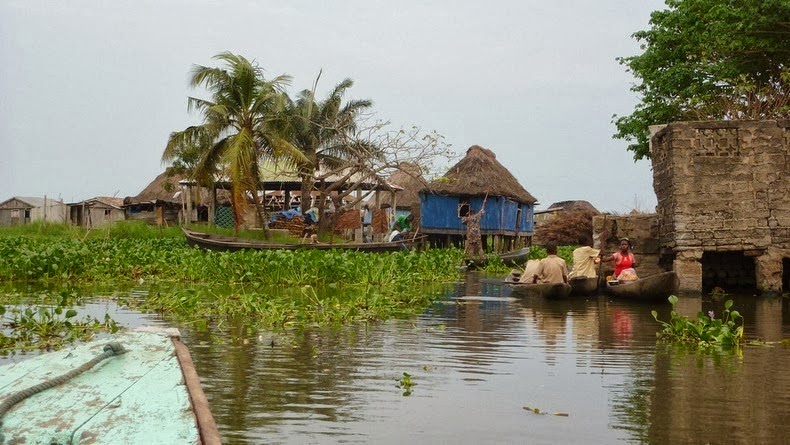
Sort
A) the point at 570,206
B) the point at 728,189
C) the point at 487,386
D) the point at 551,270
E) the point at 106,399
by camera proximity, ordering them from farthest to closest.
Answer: the point at 570,206
the point at 728,189
the point at 551,270
the point at 487,386
the point at 106,399

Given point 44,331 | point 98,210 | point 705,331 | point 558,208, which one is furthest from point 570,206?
point 44,331

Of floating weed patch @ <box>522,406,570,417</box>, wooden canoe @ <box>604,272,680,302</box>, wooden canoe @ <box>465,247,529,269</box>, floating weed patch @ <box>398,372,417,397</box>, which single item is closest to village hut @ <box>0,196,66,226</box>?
wooden canoe @ <box>465,247,529,269</box>

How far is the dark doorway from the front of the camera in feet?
59.6

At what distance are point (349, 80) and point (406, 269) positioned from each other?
17028 mm

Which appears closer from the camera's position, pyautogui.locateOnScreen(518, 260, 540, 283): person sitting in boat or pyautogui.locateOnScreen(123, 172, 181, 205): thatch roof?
pyautogui.locateOnScreen(518, 260, 540, 283): person sitting in boat

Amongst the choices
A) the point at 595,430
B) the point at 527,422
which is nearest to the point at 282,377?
the point at 527,422

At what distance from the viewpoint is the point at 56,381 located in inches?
135

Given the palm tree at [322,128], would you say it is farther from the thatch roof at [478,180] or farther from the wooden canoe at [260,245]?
the wooden canoe at [260,245]

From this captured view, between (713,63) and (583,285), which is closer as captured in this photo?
(583,285)

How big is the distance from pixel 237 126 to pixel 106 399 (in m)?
25.2

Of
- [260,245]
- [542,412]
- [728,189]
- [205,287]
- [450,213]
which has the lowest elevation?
[542,412]

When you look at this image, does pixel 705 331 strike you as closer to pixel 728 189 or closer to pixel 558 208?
pixel 728 189

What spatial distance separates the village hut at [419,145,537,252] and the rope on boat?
1132 inches

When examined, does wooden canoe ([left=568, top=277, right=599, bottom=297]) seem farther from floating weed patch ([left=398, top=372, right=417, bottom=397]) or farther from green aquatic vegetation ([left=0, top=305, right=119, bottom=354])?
floating weed patch ([left=398, top=372, right=417, bottom=397])
